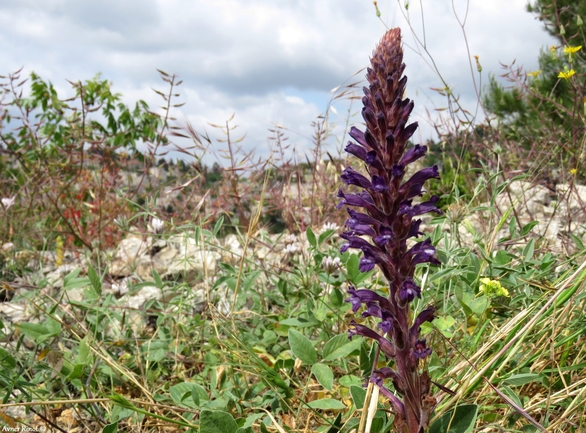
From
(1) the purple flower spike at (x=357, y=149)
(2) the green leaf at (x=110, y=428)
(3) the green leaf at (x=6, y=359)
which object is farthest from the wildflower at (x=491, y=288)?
(3) the green leaf at (x=6, y=359)

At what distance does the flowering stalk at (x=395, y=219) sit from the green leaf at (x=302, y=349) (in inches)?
19.9

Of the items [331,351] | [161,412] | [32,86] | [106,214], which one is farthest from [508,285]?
[32,86]

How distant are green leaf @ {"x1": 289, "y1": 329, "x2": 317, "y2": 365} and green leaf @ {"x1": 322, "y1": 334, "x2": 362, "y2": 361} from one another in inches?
2.4

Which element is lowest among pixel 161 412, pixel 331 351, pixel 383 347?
pixel 161 412

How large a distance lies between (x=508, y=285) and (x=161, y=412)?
1923 millimetres

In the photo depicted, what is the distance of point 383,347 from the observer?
1546mm

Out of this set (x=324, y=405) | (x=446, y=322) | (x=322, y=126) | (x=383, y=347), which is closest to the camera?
(x=383, y=347)

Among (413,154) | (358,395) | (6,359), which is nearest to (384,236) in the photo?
(413,154)

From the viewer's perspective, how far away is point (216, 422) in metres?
1.65

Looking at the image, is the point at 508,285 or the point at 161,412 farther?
the point at 508,285

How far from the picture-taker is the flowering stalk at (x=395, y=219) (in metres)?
1.47

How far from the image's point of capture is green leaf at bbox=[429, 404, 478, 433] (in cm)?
153

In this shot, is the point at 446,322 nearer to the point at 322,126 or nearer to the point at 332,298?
the point at 332,298

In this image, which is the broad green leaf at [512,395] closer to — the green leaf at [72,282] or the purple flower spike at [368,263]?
the purple flower spike at [368,263]
